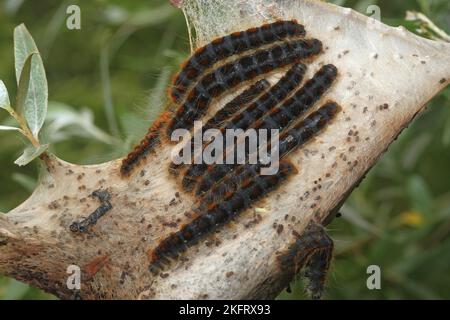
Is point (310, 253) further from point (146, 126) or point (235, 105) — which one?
point (146, 126)

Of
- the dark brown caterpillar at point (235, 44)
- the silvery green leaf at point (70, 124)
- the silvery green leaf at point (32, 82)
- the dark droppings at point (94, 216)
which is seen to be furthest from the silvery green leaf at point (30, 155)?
the silvery green leaf at point (70, 124)

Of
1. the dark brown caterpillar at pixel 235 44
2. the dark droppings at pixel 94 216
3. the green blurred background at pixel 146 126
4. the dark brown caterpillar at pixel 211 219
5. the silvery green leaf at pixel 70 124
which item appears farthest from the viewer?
the silvery green leaf at pixel 70 124

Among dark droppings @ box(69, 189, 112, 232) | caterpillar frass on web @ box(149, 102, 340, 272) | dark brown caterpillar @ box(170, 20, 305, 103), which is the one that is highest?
dark brown caterpillar @ box(170, 20, 305, 103)

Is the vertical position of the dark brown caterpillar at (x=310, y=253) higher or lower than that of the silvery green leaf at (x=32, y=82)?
lower

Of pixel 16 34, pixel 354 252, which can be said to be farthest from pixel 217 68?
pixel 354 252

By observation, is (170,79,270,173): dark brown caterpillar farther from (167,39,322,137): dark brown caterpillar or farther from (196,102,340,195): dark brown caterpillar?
(196,102,340,195): dark brown caterpillar

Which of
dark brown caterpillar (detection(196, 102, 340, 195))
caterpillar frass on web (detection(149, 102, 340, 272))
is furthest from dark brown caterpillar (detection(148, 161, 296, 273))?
dark brown caterpillar (detection(196, 102, 340, 195))

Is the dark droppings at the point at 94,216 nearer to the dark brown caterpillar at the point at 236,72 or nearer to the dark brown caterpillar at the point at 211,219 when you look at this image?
the dark brown caterpillar at the point at 211,219
